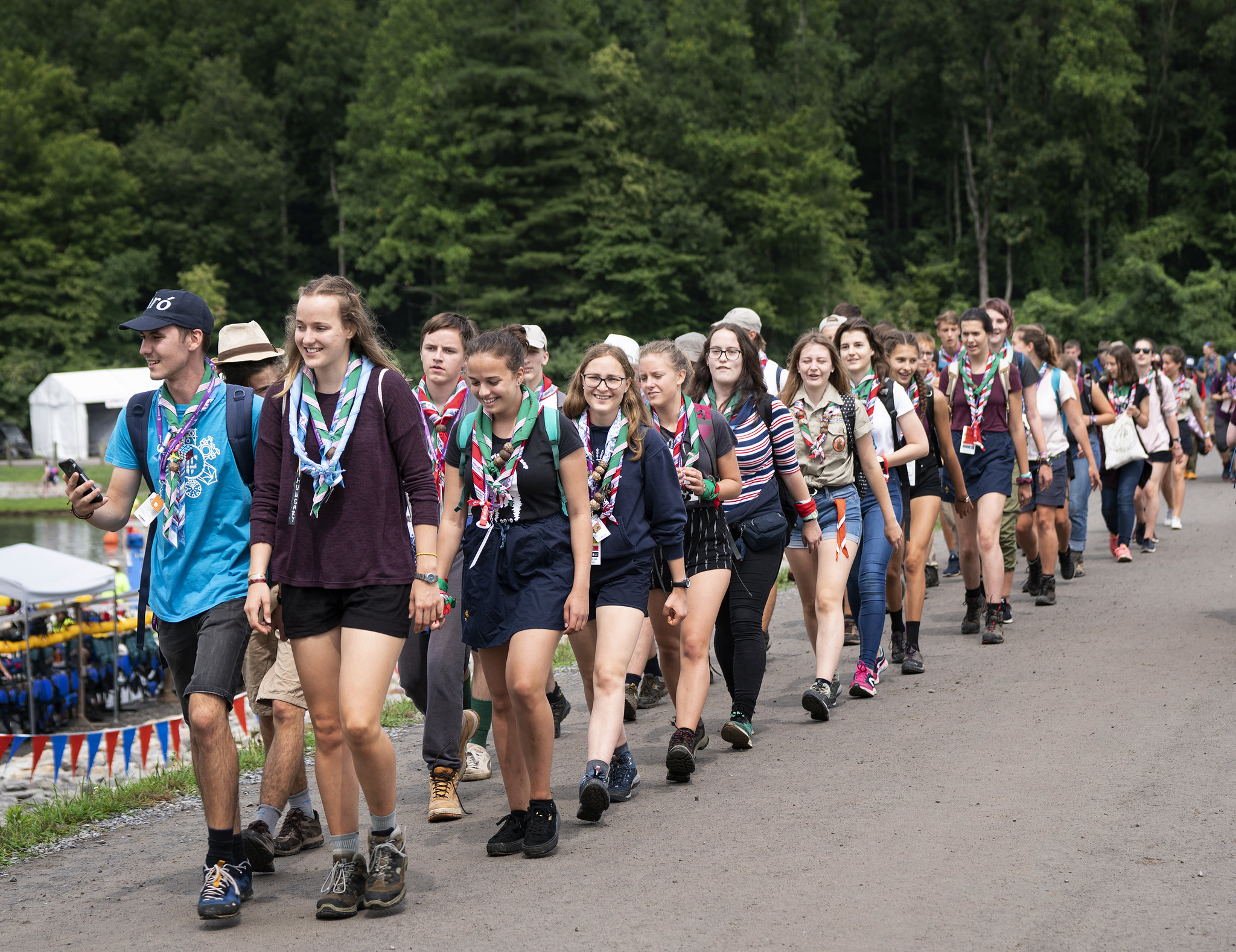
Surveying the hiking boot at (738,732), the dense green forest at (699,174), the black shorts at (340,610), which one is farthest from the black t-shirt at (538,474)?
the dense green forest at (699,174)

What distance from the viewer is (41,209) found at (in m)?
64.1

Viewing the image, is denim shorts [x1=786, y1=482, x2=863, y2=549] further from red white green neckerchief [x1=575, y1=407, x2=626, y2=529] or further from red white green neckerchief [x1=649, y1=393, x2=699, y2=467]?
red white green neckerchief [x1=575, y1=407, x2=626, y2=529]

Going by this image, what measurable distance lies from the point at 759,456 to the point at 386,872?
304 centimetres

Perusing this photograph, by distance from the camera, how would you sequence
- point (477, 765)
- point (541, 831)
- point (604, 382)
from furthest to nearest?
point (477, 765) < point (604, 382) < point (541, 831)

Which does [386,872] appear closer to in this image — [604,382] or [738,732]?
[604,382]

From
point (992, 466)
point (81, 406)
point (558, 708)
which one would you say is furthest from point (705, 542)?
point (81, 406)

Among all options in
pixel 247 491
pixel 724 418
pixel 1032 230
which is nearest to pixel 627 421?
pixel 724 418

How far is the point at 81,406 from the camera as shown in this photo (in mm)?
50656

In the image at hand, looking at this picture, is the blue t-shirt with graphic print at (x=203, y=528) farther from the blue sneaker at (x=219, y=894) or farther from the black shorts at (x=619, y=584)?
the black shorts at (x=619, y=584)

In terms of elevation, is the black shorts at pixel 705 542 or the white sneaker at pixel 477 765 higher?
the black shorts at pixel 705 542

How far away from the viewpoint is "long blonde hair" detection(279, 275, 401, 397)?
4582 millimetres

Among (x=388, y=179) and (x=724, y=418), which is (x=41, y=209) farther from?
(x=724, y=418)

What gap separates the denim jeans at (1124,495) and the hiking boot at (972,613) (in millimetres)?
3993

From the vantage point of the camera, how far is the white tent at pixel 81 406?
167 feet
